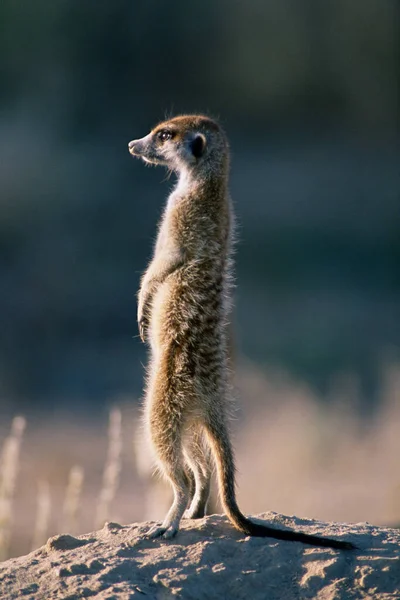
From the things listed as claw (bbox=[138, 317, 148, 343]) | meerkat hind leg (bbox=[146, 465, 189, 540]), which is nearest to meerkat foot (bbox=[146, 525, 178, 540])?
meerkat hind leg (bbox=[146, 465, 189, 540])

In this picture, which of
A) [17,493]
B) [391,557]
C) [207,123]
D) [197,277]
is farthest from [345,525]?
[17,493]

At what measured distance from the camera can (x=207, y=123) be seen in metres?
3.80

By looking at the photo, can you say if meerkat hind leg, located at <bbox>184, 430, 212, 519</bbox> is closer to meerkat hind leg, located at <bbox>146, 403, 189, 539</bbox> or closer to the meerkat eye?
meerkat hind leg, located at <bbox>146, 403, 189, 539</bbox>

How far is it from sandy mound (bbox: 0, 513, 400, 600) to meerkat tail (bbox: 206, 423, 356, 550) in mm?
22

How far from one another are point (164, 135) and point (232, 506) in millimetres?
1364

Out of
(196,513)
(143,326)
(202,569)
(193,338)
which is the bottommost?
(202,569)

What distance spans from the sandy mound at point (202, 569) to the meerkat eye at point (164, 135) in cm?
137

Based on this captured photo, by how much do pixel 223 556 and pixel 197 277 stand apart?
2.77 feet

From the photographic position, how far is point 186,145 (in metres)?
3.77

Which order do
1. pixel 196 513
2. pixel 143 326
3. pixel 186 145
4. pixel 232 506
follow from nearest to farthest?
pixel 232 506
pixel 196 513
pixel 143 326
pixel 186 145

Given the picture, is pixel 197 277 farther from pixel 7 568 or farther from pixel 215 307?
pixel 7 568

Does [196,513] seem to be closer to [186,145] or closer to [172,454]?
[172,454]

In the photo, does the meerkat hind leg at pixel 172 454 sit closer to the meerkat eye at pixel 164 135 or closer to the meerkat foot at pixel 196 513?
the meerkat foot at pixel 196 513

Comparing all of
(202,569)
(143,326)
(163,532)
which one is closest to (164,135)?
(143,326)
